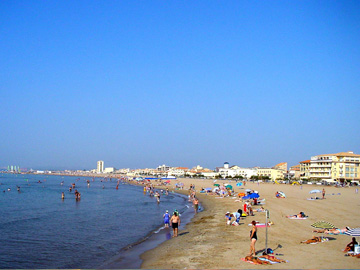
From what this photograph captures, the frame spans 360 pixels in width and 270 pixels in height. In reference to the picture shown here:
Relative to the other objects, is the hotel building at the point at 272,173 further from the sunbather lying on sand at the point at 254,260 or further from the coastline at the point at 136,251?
the sunbather lying on sand at the point at 254,260

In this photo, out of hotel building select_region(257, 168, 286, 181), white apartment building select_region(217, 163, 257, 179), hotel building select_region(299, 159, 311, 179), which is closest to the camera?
hotel building select_region(299, 159, 311, 179)

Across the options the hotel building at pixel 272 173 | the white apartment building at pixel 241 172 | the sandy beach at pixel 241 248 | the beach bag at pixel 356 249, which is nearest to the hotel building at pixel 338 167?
the hotel building at pixel 272 173

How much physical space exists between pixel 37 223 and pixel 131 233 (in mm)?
7730

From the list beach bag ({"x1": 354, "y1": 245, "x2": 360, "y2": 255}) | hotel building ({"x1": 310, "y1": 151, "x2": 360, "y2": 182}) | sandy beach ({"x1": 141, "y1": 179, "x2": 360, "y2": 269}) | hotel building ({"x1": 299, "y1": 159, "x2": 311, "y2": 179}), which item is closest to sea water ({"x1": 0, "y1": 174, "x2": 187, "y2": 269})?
sandy beach ({"x1": 141, "y1": 179, "x2": 360, "y2": 269})

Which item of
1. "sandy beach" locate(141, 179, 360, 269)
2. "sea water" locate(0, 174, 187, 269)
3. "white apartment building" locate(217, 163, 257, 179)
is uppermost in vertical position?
"sandy beach" locate(141, 179, 360, 269)

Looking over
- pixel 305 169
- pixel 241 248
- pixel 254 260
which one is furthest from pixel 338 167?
pixel 254 260

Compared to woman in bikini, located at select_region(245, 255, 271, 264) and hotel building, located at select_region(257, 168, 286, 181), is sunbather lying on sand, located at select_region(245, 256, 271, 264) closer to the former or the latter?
woman in bikini, located at select_region(245, 255, 271, 264)

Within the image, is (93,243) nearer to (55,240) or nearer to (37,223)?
(55,240)

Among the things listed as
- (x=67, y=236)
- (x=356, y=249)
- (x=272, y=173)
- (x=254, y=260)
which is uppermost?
(x=356, y=249)

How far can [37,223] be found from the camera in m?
22.2

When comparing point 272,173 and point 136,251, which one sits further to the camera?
point 272,173

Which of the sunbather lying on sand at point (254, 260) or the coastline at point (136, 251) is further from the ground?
the sunbather lying on sand at point (254, 260)

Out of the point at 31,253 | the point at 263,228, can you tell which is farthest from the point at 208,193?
the point at 31,253

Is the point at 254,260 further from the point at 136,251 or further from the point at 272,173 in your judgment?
the point at 272,173
